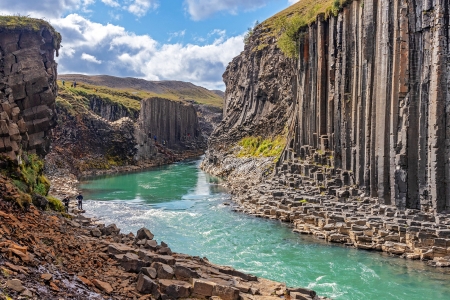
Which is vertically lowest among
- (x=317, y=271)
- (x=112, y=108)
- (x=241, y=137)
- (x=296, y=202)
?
(x=317, y=271)

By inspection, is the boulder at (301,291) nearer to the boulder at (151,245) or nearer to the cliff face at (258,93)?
the boulder at (151,245)

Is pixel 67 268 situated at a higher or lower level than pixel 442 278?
higher

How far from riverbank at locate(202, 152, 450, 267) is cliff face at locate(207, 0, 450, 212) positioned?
802 millimetres

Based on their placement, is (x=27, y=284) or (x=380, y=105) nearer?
(x=27, y=284)

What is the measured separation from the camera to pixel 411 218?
25.9 m

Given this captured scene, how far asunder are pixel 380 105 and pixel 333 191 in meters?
8.50

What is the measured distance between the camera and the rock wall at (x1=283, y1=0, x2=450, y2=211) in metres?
25.0

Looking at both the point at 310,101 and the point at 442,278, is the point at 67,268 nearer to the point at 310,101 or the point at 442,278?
the point at 442,278

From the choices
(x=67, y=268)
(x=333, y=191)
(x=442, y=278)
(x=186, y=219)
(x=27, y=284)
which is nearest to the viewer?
(x=27, y=284)

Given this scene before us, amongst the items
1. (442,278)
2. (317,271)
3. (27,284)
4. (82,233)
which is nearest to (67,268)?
(27,284)

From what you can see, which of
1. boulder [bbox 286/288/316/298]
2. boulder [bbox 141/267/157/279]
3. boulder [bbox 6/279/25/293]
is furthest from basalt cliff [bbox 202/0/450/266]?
boulder [bbox 6/279/25/293]

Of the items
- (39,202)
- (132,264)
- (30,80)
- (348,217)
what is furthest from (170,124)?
(132,264)

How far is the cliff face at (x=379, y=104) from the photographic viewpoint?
82.5 ft

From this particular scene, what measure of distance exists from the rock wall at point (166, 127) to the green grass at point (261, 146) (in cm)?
2903
